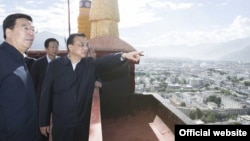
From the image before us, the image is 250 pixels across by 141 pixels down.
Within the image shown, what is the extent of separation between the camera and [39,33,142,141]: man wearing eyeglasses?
5.98ft

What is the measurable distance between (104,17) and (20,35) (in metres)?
6.49

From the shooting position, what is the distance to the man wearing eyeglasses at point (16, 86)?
4.34ft

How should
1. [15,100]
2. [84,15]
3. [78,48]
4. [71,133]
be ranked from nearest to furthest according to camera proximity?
[15,100] → [71,133] → [78,48] → [84,15]

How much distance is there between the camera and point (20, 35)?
1520 mm

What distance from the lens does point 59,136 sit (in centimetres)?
183

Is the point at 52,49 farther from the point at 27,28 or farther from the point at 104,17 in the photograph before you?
the point at 104,17

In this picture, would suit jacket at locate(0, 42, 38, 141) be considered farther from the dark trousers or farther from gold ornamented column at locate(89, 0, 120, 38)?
gold ornamented column at locate(89, 0, 120, 38)

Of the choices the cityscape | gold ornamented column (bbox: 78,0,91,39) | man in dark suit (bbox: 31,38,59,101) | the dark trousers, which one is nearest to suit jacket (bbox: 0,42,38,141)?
the dark trousers

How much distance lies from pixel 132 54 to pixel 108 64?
10.2 inches

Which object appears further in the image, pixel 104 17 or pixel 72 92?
pixel 104 17

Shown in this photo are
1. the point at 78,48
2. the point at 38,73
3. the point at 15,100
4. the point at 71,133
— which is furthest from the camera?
the point at 38,73

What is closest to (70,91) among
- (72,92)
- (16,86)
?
(72,92)

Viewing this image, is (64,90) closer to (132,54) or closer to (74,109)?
(74,109)

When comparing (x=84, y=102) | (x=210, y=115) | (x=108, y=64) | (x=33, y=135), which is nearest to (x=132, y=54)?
(x=108, y=64)
